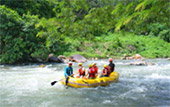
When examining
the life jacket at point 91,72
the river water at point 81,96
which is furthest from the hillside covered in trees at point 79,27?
the river water at point 81,96

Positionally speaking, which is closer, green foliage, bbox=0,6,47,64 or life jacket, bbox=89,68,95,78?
life jacket, bbox=89,68,95,78

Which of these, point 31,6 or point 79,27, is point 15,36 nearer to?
point 31,6

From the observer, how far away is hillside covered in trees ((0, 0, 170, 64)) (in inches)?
164

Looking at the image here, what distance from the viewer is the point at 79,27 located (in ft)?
22.1

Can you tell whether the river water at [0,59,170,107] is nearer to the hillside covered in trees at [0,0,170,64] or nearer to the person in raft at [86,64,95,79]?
the person in raft at [86,64,95,79]

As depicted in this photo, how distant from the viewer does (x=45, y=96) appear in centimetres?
591

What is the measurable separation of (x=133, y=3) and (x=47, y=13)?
17.3 m

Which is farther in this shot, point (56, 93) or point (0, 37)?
point (0, 37)

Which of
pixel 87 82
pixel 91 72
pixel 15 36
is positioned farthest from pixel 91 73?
pixel 15 36

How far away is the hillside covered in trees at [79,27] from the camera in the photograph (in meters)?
4.16

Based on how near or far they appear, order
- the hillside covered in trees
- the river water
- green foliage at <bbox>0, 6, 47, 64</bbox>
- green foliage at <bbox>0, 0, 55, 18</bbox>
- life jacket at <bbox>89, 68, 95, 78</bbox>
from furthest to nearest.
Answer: green foliage at <bbox>0, 0, 55, 18</bbox>
green foliage at <bbox>0, 6, 47, 64</bbox>
life jacket at <bbox>89, 68, 95, 78</bbox>
the river water
the hillside covered in trees

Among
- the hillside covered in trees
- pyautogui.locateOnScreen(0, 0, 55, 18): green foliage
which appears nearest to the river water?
the hillside covered in trees

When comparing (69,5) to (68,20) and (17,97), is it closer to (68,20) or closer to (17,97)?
(68,20)

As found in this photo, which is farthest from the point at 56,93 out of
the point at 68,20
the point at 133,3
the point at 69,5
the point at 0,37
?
the point at 0,37
